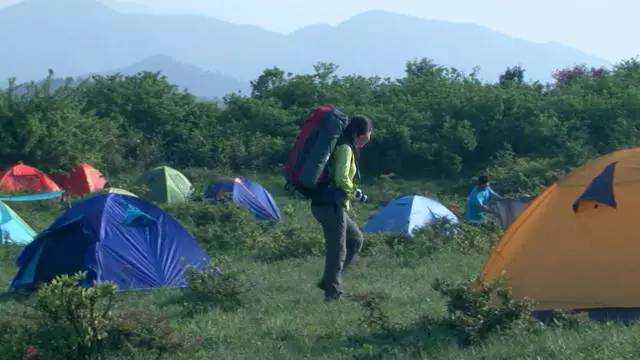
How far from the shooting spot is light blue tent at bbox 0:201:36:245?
638 inches

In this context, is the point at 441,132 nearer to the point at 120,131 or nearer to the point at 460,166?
the point at 460,166

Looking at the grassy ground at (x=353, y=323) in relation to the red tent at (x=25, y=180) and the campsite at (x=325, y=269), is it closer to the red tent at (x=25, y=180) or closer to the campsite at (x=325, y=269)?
the campsite at (x=325, y=269)

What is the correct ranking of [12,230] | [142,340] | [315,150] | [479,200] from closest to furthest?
[142,340] < [315,150] < [12,230] < [479,200]

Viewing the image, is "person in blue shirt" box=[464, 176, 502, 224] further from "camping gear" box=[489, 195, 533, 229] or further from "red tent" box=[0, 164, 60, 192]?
"red tent" box=[0, 164, 60, 192]

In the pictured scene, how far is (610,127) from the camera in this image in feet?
98.6

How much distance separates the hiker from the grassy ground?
0.31m

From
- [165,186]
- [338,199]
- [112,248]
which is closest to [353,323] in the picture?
[338,199]

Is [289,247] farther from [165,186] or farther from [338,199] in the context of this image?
[165,186]

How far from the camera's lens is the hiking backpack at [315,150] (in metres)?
9.51

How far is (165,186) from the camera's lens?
24609mm

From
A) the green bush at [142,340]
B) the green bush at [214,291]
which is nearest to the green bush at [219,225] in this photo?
the green bush at [214,291]

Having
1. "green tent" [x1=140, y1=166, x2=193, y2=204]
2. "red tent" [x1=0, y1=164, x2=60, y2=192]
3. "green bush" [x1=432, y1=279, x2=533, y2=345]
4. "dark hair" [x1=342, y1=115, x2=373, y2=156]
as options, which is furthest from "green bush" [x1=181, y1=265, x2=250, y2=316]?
"red tent" [x1=0, y1=164, x2=60, y2=192]

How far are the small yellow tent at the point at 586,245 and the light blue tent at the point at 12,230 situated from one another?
9.30 m

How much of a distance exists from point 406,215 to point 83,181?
39.9 ft
